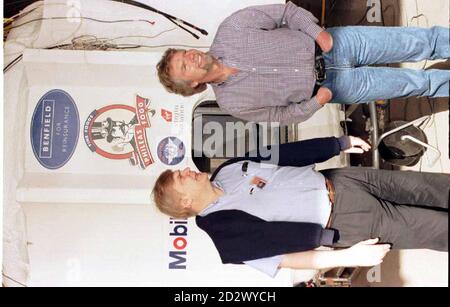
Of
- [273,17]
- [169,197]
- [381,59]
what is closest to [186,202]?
[169,197]

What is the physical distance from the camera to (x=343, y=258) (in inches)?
73.6

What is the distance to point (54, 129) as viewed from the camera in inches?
99.7

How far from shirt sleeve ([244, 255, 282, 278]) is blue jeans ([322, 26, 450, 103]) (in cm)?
91

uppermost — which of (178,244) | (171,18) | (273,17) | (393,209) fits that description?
(171,18)

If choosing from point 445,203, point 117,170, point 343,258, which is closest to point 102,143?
point 117,170

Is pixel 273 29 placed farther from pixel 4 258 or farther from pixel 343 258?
pixel 4 258

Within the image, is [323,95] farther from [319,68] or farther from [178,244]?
[178,244]

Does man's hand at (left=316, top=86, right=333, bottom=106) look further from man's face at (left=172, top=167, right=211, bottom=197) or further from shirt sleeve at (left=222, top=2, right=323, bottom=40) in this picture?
man's face at (left=172, top=167, right=211, bottom=197)

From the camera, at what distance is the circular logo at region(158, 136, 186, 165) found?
2.61 metres

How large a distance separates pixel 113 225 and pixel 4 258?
64cm

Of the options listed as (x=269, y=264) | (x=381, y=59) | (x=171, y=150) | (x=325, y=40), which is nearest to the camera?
(x=269, y=264)

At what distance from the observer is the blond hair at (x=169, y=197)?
193 centimetres

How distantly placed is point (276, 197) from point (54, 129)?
1401 mm

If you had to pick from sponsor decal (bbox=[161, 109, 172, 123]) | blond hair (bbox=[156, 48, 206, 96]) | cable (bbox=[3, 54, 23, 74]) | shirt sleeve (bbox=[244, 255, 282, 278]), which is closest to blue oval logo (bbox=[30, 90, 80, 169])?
cable (bbox=[3, 54, 23, 74])
